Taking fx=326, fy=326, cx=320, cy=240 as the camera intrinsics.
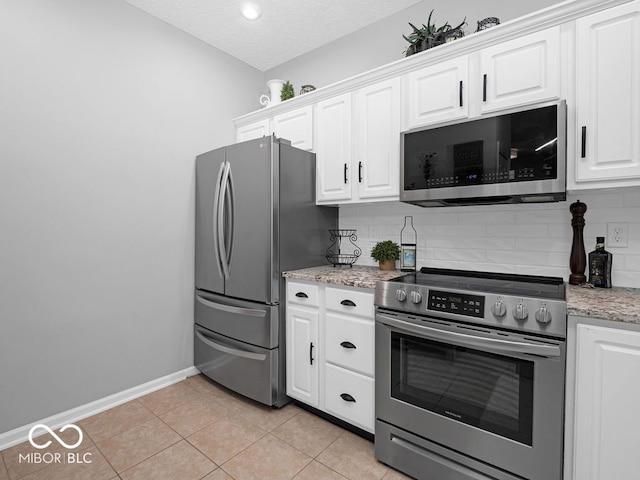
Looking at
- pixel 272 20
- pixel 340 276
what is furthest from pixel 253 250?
pixel 272 20

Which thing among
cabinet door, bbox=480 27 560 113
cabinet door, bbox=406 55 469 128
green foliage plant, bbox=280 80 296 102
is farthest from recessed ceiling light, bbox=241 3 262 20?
cabinet door, bbox=480 27 560 113

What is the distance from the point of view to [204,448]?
1854 mm

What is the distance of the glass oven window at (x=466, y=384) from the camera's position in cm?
138

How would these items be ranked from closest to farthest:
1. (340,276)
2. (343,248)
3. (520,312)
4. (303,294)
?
1. (520,312)
2. (340,276)
3. (303,294)
4. (343,248)

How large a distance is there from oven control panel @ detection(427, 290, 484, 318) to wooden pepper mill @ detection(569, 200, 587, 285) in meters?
0.72

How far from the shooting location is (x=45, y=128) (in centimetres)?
200

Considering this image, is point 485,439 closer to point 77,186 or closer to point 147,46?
point 77,186

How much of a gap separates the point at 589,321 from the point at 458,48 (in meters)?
1.55

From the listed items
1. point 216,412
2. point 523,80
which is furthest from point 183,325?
point 523,80

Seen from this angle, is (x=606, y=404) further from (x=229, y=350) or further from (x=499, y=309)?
(x=229, y=350)

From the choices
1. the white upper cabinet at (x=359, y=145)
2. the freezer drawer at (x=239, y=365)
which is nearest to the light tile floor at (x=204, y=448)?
the freezer drawer at (x=239, y=365)

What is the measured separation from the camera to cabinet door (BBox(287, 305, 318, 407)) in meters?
2.13

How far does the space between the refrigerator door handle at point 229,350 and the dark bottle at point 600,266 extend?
77.5 inches

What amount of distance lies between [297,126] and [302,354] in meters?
1.75
